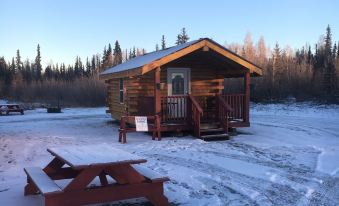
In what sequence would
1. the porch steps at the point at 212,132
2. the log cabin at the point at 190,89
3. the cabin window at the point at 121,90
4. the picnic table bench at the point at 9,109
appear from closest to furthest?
the porch steps at the point at 212,132 < the log cabin at the point at 190,89 < the cabin window at the point at 121,90 < the picnic table bench at the point at 9,109

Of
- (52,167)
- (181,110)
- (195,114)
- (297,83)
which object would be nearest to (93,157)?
(52,167)

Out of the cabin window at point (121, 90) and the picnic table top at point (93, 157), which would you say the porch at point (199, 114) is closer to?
the cabin window at point (121, 90)

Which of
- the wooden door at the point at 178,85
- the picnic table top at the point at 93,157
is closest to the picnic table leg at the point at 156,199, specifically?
the picnic table top at the point at 93,157

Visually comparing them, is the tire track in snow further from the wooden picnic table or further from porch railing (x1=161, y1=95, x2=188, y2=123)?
porch railing (x1=161, y1=95, x2=188, y2=123)

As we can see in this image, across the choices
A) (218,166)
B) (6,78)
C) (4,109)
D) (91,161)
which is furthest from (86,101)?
(6,78)

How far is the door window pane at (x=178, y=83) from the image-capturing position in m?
14.6

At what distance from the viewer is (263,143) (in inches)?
459

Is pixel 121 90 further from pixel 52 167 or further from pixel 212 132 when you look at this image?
pixel 52 167

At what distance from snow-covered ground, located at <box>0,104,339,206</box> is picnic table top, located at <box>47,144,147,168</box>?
0.86 metres

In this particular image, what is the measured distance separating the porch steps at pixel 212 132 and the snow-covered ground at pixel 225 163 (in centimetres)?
38

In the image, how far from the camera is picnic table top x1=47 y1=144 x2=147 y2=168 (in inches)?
193

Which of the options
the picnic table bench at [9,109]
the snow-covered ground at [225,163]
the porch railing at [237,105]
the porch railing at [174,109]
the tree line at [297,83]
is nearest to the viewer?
the snow-covered ground at [225,163]

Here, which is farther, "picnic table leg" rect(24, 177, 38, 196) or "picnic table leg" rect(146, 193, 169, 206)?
"picnic table leg" rect(24, 177, 38, 196)

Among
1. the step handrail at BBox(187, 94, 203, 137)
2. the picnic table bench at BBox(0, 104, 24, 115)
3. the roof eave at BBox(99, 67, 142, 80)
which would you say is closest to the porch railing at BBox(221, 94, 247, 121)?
the step handrail at BBox(187, 94, 203, 137)
